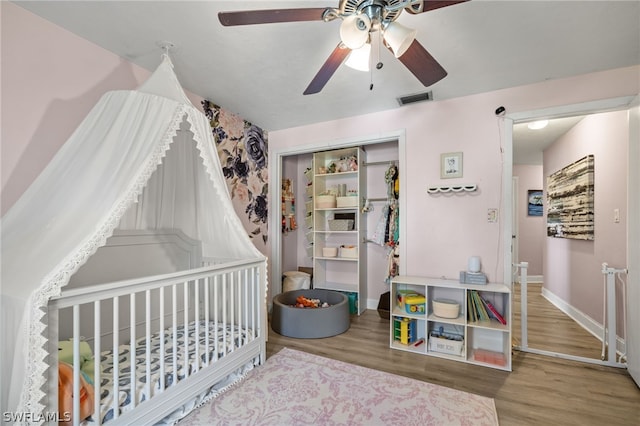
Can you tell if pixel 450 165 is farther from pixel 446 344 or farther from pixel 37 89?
pixel 37 89

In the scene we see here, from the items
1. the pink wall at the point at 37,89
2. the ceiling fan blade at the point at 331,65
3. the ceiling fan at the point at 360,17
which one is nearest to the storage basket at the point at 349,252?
the ceiling fan blade at the point at 331,65

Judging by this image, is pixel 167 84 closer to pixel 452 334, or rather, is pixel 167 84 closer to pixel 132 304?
pixel 132 304

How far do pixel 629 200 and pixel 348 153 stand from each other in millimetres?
2690

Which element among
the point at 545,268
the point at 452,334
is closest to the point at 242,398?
the point at 452,334

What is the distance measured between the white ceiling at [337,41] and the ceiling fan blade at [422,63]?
378 mm

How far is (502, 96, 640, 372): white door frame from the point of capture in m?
2.08

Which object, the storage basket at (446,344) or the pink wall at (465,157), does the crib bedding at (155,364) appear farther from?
the pink wall at (465,157)

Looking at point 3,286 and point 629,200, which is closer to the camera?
point 3,286

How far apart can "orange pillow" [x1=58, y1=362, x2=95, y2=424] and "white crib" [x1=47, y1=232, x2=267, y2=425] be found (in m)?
0.03

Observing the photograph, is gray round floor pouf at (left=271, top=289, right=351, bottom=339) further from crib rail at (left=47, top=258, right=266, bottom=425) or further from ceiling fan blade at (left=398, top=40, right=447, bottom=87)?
ceiling fan blade at (left=398, top=40, right=447, bottom=87)

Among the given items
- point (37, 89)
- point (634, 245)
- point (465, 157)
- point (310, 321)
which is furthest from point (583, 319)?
point (37, 89)

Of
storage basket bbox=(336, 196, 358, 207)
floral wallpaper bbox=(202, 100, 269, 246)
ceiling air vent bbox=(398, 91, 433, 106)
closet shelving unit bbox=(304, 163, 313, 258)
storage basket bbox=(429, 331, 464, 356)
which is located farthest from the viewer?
closet shelving unit bbox=(304, 163, 313, 258)

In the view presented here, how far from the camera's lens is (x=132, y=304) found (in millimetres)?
1489

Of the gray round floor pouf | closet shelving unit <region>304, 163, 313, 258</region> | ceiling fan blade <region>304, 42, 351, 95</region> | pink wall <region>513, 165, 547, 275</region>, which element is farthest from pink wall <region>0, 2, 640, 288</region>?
pink wall <region>513, 165, 547, 275</region>
